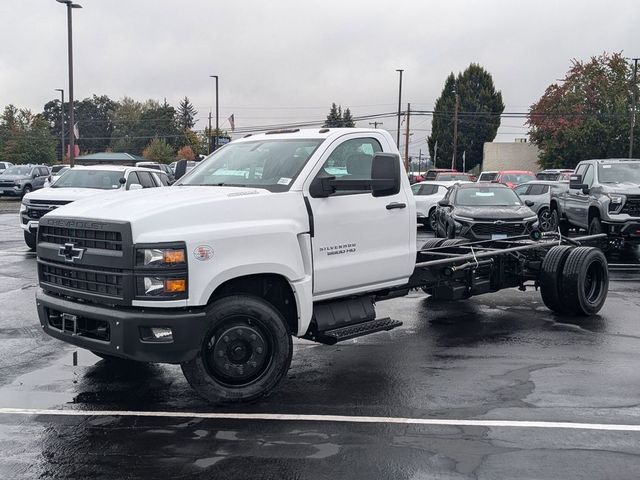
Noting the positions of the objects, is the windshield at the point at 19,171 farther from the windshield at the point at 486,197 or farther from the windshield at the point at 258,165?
the windshield at the point at 258,165

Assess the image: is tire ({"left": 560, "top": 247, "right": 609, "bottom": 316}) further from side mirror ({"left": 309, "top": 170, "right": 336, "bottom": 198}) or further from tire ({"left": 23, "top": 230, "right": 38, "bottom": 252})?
tire ({"left": 23, "top": 230, "right": 38, "bottom": 252})

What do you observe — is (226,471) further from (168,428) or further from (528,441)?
(528,441)

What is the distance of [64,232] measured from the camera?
5.73 meters

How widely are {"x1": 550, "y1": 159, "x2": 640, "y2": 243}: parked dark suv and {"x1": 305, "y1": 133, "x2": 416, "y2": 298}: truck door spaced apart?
396 inches

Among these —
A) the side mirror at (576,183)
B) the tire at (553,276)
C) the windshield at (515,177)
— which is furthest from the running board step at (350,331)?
the windshield at (515,177)

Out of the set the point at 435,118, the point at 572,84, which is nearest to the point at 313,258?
the point at 572,84

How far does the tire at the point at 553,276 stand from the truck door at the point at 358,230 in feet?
9.48

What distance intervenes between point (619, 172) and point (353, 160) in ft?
39.5

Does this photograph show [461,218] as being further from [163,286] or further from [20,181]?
[20,181]

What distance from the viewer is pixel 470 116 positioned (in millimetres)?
86250

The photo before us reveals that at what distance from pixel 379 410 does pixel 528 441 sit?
1189 millimetres

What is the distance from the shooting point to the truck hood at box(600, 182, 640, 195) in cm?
1538

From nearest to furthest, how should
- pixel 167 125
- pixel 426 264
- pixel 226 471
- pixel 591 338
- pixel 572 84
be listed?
pixel 226 471, pixel 426 264, pixel 591 338, pixel 572 84, pixel 167 125

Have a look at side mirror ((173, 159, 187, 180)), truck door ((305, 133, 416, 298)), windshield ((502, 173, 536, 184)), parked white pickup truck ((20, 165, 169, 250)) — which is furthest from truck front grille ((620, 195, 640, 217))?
windshield ((502, 173, 536, 184))
